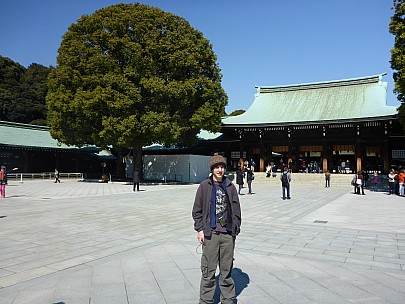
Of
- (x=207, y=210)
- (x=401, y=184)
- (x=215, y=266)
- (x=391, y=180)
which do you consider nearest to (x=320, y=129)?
(x=391, y=180)

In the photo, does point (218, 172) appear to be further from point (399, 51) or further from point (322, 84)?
point (322, 84)

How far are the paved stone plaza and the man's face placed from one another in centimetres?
166

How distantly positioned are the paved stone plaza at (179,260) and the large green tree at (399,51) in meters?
11.5

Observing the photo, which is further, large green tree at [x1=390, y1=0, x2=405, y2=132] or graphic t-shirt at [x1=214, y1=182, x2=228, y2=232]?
large green tree at [x1=390, y1=0, x2=405, y2=132]

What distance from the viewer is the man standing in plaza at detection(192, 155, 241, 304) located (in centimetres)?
366

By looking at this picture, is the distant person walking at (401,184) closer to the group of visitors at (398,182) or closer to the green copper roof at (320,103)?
the group of visitors at (398,182)

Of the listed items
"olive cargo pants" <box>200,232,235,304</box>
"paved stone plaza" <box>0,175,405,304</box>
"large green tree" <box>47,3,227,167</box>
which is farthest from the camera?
"large green tree" <box>47,3,227,167</box>

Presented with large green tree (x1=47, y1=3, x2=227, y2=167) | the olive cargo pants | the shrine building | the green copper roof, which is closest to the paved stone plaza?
the olive cargo pants

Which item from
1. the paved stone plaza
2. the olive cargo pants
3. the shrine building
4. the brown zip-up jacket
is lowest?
the paved stone plaza

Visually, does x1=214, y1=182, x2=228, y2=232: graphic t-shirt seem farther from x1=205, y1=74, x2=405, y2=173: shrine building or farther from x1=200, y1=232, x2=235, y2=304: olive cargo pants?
x1=205, y1=74, x2=405, y2=173: shrine building

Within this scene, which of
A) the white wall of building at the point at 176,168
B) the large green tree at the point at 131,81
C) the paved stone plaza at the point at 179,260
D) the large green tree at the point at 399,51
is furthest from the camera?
the white wall of building at the point at 176,168

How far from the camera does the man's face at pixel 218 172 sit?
12.5 feet

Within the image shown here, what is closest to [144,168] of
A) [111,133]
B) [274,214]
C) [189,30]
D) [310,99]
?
[111,133]

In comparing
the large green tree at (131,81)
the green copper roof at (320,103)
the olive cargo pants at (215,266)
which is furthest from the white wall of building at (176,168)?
the olive cargo pants at (215,266)
